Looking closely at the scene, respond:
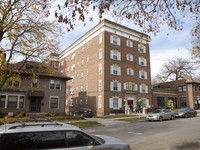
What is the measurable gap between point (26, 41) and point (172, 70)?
5791 centimetres

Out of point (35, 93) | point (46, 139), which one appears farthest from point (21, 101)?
point (46, 139)

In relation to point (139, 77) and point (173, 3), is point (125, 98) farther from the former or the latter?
point (173, 3)

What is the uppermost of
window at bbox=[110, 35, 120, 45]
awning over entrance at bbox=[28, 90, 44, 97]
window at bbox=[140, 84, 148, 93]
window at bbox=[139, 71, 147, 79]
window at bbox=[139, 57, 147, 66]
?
window at bbox=[110, 35, 120, 45]

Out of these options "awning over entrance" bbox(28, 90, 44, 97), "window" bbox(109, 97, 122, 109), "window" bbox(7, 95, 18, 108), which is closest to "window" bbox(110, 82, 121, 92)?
"window" bbox(109, 97, 122, 109)

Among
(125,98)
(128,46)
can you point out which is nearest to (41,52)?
(125,98)

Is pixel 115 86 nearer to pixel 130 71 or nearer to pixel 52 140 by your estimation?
pixel 130 71

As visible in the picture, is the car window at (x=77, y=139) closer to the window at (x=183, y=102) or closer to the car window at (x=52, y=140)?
the car window at (x=52, y=140)

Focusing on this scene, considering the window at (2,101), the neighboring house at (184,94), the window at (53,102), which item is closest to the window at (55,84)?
the window at (53,102)

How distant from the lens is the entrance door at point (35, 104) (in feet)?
80.4

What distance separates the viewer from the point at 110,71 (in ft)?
102

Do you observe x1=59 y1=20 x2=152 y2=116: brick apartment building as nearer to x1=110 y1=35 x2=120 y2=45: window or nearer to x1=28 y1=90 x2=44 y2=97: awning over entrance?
x1=110 y1=35 x2=120 y2=45: window

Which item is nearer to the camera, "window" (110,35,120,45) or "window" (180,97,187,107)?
"window" (110,35,120,45)

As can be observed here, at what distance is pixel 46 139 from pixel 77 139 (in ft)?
2.50

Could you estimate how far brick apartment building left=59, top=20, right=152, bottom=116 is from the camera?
3056 centimetres
